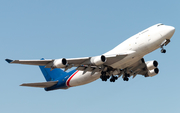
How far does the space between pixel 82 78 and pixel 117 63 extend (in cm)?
590

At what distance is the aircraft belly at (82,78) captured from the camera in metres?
39.1

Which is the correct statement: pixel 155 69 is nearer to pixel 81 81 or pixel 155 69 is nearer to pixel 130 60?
pixel 130 60

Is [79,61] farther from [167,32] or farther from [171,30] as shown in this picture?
[171,30]

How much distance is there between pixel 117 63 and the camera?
36.0m

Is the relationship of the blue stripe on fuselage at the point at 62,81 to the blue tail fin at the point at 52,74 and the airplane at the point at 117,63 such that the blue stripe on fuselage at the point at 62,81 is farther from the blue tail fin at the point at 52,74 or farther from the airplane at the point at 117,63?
the blue tail fin at the point at 52,74

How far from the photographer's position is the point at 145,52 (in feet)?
112

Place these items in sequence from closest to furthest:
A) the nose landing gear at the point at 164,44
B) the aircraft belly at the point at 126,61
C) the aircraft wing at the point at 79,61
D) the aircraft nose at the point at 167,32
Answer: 1. the aircraft nose at the point at 167,32
2. the nose landing gear at the point at 164,44
3. the aircraft wing at the point at 79,61
4. the aircraft belly at the point at 126,61

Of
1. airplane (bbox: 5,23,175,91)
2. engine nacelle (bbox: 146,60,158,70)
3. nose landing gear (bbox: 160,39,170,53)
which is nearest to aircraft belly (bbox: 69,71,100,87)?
airplane (bbox: 5,23,175,91)

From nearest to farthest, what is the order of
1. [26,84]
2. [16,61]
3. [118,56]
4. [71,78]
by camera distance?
[16,61]
[118,56]
[26,84]
[71,78]

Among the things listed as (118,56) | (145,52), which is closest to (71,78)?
(118,56)

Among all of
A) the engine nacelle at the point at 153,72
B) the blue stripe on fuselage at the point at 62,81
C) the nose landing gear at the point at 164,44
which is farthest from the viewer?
the blue stripe on fuselage at the point at 62,81

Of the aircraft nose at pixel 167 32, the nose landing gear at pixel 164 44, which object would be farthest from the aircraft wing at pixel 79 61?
the aircraft nose at pixel 167 32

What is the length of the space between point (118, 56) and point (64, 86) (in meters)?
11.0

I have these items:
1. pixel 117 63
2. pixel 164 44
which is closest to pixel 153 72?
pixel 117 63
